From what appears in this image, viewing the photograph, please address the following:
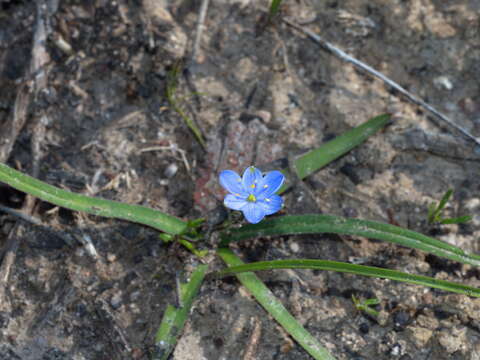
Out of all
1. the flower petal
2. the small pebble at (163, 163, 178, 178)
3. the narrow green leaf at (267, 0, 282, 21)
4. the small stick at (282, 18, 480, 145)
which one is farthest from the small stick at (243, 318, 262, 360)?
the narrow green leaf at (267, 0, 282, 21)

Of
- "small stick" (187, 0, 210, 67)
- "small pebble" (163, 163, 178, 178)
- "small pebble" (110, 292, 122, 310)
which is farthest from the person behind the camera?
"small stick" (187, 0, 210, 67)

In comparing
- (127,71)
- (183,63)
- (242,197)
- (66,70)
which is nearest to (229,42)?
(183,63)

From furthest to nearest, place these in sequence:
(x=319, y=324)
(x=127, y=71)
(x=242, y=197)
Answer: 1. (x=127, y=71)
2. (x=319, y=324)
3. (x=242, y=197)

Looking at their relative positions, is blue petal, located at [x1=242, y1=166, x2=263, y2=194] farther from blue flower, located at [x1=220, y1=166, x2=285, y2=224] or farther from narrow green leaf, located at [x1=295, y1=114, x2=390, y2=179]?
narrow green leaf, located at [x1=295, y1=114, x2=390, y2=179]

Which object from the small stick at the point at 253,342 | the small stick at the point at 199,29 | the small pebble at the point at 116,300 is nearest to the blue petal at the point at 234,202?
the small stick at the point at 253,342

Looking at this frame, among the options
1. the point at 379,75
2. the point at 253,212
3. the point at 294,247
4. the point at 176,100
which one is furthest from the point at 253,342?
the point at 379,75

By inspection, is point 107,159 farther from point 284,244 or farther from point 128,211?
point 284,244
